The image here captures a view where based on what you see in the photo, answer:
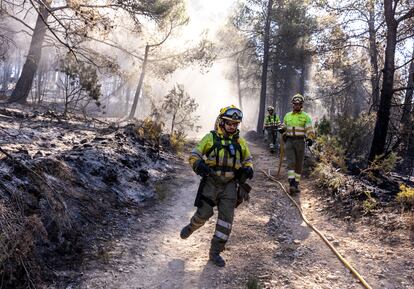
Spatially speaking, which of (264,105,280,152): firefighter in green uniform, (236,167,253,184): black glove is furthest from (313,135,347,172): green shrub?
(236,167,253,184): black glove

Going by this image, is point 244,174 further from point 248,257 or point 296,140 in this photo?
point 296,140

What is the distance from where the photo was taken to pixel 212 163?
471 cm

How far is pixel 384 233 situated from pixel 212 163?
285 cm

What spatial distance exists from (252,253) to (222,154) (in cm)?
139

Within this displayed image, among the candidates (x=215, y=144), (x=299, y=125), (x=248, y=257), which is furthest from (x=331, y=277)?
(x=299, y=125)

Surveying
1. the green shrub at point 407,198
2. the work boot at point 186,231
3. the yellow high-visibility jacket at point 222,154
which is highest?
the yellow high-visibility jacket at point 222,154

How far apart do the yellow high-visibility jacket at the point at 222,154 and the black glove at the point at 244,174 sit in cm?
6

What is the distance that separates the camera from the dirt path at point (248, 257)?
13.1 ft

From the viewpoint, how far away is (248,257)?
4.73m

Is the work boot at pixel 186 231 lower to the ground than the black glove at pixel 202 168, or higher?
lower

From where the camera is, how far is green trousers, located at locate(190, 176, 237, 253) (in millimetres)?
4605

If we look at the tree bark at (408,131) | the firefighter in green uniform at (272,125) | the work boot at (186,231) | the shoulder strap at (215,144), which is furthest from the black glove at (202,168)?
the firefighter in green uniform at (272,125)

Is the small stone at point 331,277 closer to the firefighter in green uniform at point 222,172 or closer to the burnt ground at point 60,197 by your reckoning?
the firefighter in green uniform at point 222,172

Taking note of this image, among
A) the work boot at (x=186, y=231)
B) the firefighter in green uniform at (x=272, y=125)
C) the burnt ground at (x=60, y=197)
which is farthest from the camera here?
the firefighter in green uniform at (x=272, y=125)
